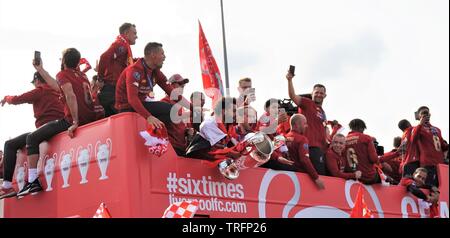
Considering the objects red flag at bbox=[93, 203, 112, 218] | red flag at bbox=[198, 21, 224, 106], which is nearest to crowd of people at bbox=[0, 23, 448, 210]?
red flag at bbox=[93, 203, 112, 218]

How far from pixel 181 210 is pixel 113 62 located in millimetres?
2153

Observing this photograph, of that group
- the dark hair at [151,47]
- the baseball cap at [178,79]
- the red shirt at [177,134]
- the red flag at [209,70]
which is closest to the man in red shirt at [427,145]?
the red flag at [209,70]

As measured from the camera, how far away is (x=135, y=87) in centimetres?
721

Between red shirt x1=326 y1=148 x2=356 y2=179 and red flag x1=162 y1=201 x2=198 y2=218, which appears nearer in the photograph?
red flag x1=162 y1=201 x2=198 y2=218

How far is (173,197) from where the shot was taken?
7133mm

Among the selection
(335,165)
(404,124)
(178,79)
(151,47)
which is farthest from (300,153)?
(404,124)

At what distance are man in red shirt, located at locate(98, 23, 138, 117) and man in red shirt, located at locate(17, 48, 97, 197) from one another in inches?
8.5

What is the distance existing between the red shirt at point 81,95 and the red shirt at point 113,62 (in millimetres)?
293

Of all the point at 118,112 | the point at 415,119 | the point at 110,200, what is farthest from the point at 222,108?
the point at 415,119

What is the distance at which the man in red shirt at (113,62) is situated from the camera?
7996mm

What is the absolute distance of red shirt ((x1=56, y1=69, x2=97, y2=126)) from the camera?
25.2 feet

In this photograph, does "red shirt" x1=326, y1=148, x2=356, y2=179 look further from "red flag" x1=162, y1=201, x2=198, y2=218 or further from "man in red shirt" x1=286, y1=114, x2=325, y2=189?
"red flag" x1=162, y1=201, x2=198, y2=218
